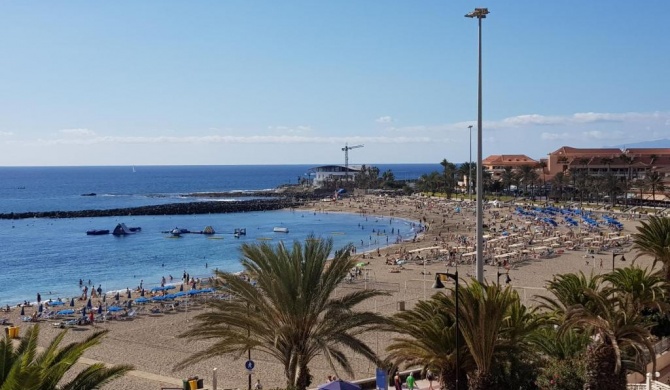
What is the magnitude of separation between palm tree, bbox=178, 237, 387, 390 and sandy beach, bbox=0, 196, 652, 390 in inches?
256

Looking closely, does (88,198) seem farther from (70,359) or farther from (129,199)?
(70,359)

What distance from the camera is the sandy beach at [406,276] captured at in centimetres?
2214

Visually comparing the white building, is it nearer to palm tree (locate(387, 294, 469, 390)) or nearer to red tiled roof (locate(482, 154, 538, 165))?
red tiled roof (locate(482, 154, 538, 165))

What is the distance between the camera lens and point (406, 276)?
138 ft

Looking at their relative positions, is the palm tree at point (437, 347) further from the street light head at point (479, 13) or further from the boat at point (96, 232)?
the boat at point (96, 232)

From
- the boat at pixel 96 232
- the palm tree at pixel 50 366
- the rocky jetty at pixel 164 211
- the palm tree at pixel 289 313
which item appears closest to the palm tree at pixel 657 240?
the palm tree at pixel 289 313

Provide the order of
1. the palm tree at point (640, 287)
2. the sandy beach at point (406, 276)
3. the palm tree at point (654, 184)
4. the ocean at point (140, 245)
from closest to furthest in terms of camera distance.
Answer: the palm tree at point (640, 287) < the sandy beach at point (406, 276) < the ocean at point (140, 245) < the palm tree at point (654, 184)

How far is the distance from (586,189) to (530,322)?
87962 mm

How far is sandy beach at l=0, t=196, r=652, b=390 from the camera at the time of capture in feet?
72.6

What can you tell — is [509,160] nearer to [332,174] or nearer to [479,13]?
[332,174]

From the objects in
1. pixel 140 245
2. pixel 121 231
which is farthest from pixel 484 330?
pixel 121 231

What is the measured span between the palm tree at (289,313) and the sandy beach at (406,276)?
650 centimetres

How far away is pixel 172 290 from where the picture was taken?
40344 millimetres

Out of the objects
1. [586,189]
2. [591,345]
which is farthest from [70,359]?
[586,189]
